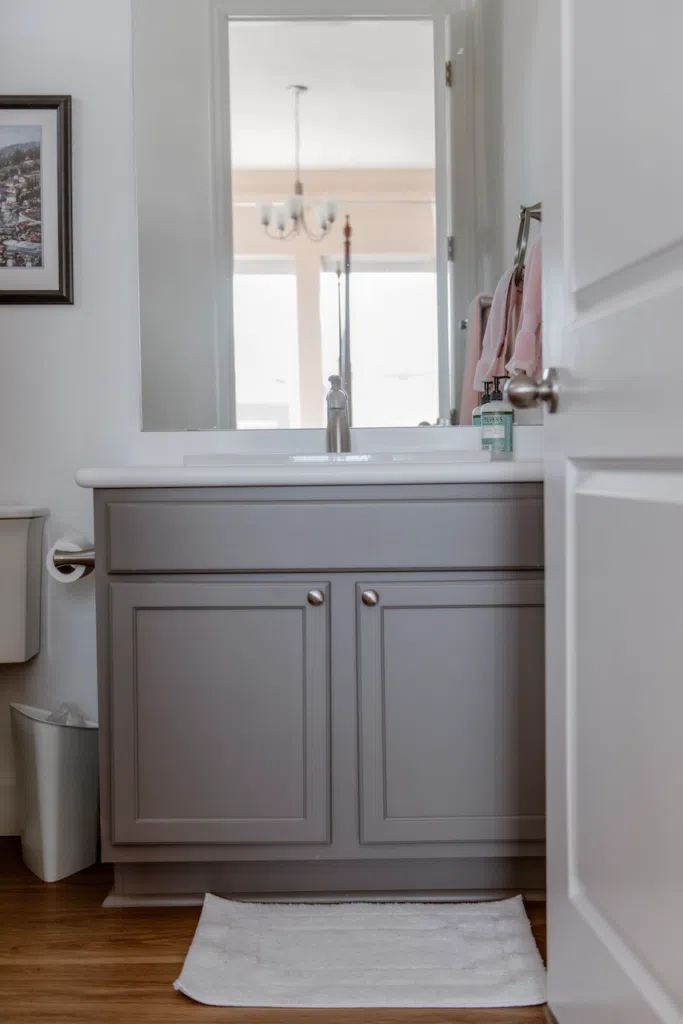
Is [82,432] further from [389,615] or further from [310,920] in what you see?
[310,920]

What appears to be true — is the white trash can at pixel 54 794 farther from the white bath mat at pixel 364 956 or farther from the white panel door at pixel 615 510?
the white panel door at pixel 615 510

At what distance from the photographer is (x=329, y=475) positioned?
5.52 feet

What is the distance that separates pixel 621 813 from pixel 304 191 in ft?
5.44

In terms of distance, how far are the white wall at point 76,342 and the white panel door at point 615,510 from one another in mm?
1288

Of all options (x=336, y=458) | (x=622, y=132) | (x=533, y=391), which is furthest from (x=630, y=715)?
(x=336, y=458)

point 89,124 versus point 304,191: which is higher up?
point 89,124

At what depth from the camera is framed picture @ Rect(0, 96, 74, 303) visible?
2.18m

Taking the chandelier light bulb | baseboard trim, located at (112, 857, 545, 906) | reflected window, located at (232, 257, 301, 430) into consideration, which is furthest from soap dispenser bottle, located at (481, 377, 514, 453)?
baseboard trim, located at (112, 857, 545, 906)

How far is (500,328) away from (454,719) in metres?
0.95

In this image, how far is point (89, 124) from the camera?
2193 millimetres

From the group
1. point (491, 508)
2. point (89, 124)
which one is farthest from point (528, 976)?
point (89, 124)

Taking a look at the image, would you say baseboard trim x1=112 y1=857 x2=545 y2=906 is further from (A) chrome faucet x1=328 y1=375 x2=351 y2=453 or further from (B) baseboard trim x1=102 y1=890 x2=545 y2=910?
(A) chrome faucet x1=328 y1=375 x2=351 y2=453

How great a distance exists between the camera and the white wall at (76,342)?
7.18 feet

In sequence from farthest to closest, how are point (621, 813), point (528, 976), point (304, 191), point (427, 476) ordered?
1. point (304, 191)
2. point (427, 476)
3. point (528, 976)
4. point (621, 813)
